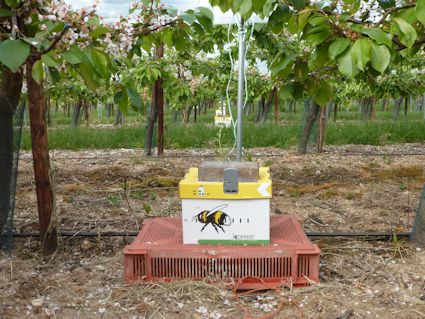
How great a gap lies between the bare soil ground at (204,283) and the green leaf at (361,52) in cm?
111

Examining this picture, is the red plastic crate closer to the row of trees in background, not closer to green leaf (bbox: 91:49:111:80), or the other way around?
the row of trees in background

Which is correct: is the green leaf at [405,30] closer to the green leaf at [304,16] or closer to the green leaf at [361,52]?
the green leaf at [361,52]

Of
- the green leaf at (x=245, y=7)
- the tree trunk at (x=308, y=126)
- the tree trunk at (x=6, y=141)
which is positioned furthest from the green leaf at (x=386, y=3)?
the tree trunk at (x=308, y=126)

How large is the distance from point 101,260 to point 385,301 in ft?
4.76

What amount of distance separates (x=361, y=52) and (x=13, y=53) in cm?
96

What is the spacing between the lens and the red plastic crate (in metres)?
2.27

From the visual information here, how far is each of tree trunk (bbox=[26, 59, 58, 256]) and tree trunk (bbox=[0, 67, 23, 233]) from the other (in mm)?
333

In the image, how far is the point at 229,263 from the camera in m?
2.29

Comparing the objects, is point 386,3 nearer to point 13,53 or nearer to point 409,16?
point 409,16

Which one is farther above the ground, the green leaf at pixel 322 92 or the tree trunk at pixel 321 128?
the green leaf at pixel 322 92

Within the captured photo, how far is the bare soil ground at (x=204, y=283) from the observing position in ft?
6.95

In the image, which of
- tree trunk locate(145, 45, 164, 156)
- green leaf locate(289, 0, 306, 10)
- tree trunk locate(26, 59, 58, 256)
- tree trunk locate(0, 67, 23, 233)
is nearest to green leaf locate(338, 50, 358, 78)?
green leaf locate(289, 0, 306, 10)

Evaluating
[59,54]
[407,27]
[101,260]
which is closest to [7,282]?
[101,260]

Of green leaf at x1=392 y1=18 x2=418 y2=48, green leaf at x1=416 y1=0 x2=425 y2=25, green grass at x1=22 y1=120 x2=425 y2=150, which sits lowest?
green grass at x1=22 y1=120 x2=425 y2=150
